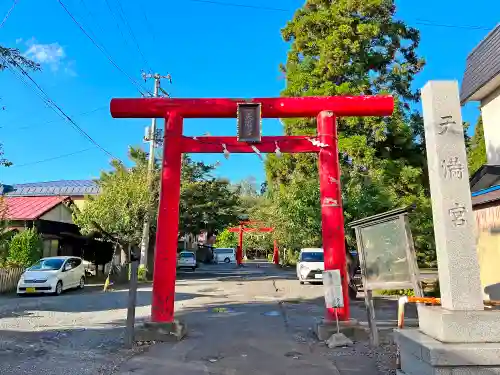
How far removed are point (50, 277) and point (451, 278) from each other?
14632mm

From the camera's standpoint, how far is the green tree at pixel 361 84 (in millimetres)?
17531

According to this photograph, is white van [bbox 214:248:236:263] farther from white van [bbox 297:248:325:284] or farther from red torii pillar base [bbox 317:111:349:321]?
red torii pillar base [bbox 317:111:349:321]

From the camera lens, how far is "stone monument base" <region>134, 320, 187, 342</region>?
296 inches

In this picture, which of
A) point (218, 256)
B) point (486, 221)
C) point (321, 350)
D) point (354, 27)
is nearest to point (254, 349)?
point (321, 350)

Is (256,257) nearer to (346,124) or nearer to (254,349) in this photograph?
(346,124)

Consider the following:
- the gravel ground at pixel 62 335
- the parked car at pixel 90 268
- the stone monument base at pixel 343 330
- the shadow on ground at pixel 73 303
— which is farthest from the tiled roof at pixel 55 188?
the stone monument base at pixel 343 330

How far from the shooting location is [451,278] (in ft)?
15.2

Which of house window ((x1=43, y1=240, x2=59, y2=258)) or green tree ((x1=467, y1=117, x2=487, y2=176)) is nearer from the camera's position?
house window ((x1=43, y1=240, x2=59, y2=258))

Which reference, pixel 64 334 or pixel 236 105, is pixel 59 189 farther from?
pixel 236 105

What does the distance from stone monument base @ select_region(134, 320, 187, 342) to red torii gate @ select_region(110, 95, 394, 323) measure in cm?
119

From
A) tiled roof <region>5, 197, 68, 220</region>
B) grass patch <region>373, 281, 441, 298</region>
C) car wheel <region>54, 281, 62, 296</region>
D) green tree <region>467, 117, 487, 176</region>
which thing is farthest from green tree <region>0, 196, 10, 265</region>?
green tree <region>467, 117, 487, 176</region>

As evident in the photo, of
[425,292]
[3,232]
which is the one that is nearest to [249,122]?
[425,292]

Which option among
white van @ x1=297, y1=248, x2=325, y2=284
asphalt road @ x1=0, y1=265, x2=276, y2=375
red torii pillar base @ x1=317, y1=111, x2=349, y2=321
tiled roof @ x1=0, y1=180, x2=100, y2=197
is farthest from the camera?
tiled roof @ x1=0, y1=180, x2=100, y2=197

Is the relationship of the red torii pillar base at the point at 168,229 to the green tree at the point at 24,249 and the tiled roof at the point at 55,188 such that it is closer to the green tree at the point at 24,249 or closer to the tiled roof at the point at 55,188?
the green tree at the point at 24,249
